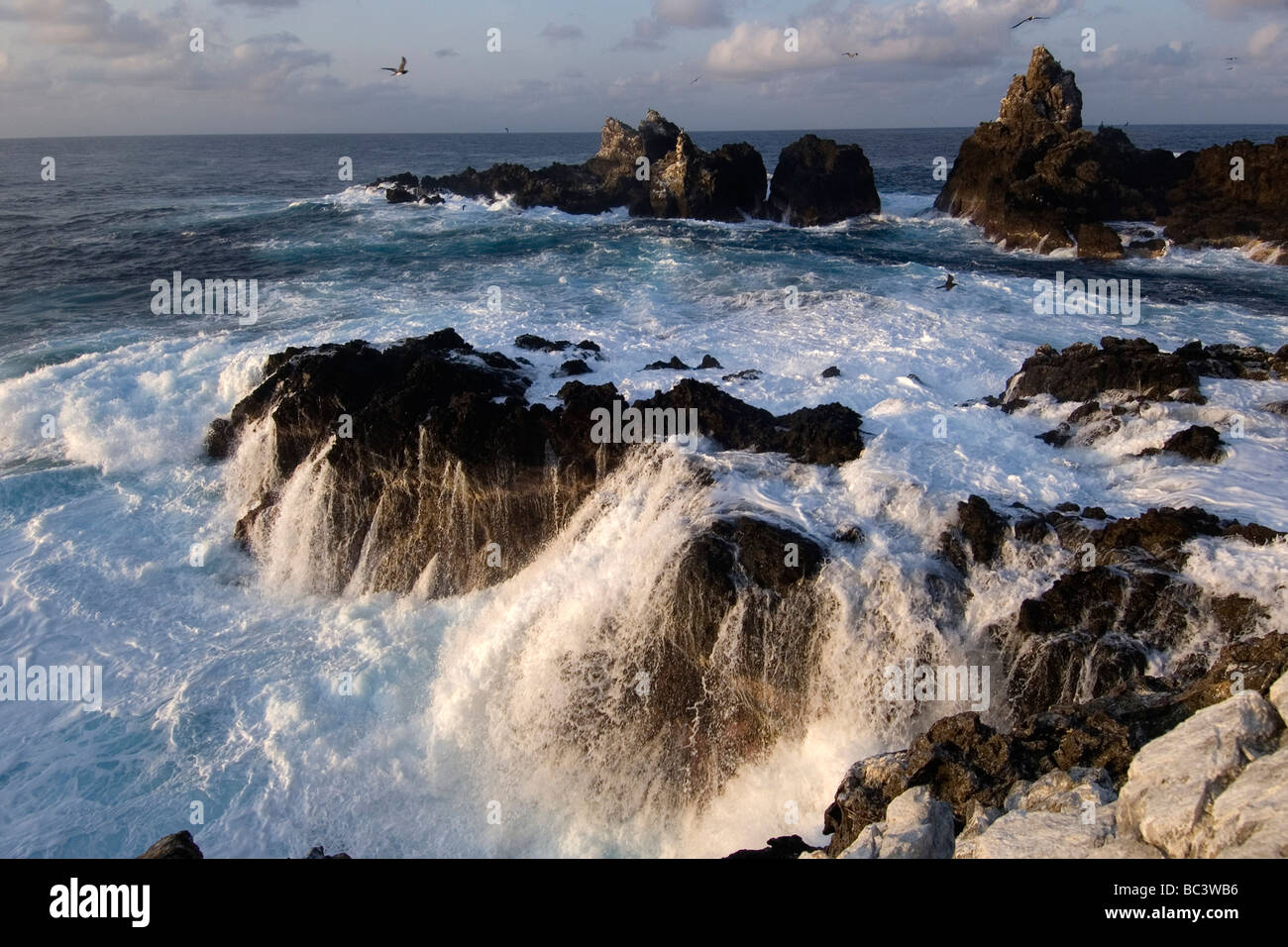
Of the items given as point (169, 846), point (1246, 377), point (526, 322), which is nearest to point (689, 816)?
point (169, 846)

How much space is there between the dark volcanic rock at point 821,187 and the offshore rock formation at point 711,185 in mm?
68

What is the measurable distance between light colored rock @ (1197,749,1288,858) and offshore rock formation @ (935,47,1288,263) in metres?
37.8

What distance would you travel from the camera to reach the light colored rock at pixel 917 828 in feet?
22.6

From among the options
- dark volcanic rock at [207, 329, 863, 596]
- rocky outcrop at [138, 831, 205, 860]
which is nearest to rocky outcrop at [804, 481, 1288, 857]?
dark volcanic rock at [207, 329, 863, 596]

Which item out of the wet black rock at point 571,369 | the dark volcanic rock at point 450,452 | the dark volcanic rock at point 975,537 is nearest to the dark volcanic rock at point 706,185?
the wet black rock at point 571,369

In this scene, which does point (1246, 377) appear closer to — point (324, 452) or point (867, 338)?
point (867, 338)

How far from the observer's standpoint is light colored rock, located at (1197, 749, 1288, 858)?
4.98 m

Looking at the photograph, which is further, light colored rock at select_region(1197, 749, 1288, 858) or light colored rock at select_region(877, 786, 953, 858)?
light colored rock at select_region(877, 786, 953, 858)

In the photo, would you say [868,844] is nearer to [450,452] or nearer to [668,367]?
[450,452]

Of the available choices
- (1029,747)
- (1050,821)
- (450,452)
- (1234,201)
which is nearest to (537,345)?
(450,452)

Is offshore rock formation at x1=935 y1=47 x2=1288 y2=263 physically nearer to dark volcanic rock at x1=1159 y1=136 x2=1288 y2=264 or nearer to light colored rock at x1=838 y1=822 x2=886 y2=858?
dark volcanic rock at x1=1159 y1=136 x2=1288 y2=264

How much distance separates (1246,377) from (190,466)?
82.3ft

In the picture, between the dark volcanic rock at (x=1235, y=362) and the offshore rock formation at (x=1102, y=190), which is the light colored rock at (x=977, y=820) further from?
the offshore rock formation at (x=1102, y=190)

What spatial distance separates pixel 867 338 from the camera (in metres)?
23.2
